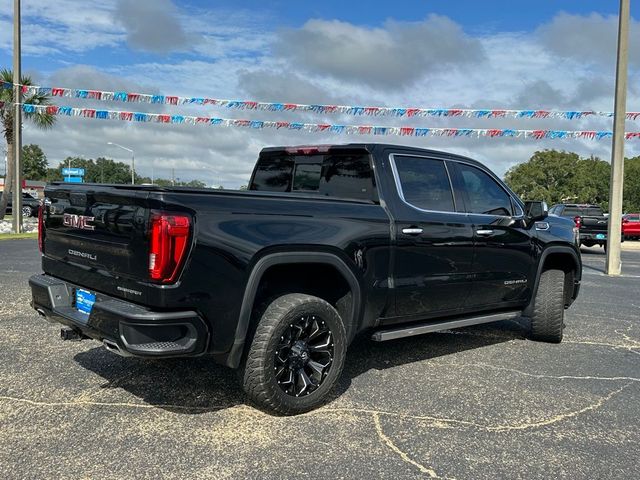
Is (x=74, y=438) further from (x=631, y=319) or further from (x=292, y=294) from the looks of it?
(x=631, y=319)

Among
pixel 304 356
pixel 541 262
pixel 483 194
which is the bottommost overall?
pixel 304 356

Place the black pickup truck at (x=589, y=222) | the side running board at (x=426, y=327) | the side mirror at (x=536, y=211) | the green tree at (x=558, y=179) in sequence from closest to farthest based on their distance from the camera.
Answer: the side running board at (x=426, y=327), the side mirror at (x=536, y=211), the black pickup truck at (x=589, y=222), the green tree at (x=558, y=179)

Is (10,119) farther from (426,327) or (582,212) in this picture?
(426,327)

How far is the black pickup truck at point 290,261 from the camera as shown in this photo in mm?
3199

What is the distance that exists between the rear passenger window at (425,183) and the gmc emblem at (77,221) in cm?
229

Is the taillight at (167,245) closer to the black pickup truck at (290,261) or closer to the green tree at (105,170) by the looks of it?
the black pickup truck at (290,261)

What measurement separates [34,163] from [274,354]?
105m

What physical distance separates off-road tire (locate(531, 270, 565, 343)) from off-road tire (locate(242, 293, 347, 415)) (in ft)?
9.25

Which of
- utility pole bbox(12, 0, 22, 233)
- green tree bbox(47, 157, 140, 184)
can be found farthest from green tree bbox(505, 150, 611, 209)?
utility pole bbox(12, 0, 22, 233)

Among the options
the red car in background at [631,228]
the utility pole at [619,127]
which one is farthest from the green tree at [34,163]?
the utility pole at [619,127]

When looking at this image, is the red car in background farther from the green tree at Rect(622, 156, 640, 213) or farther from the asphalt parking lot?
the green tree at Rect(622, 156, 640, 213)

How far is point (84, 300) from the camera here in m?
3.66

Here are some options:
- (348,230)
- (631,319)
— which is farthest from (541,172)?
(348,230)

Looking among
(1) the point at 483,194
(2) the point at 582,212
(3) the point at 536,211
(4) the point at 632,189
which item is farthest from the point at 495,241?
(4) the point at 632,189
